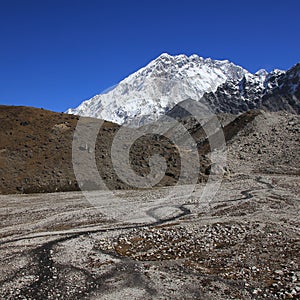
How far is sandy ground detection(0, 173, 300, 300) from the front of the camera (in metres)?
18.5

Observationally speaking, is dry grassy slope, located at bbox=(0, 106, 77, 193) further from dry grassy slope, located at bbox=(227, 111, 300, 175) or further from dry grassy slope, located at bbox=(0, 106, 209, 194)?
dry grassy slope, located at bbox=(227, 111, 300, 175)

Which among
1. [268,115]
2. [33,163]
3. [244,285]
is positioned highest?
[268,115]

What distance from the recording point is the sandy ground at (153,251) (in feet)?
60.7

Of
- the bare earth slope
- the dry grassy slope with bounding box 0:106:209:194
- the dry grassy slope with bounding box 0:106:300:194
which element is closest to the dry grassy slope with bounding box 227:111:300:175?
the dry grassy slope with bounding box 0:106:300:194

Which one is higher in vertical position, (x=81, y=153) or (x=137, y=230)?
(x=81, y=153)

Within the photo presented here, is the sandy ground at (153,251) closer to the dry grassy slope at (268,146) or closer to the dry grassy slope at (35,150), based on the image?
the dry grassy slope at (35,150)

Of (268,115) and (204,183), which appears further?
(268,115)

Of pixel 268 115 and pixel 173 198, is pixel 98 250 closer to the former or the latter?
pixel 173 198

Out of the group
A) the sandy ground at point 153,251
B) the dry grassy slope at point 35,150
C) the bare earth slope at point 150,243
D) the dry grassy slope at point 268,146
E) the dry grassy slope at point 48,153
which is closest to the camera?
the sandy ground at point 153,251

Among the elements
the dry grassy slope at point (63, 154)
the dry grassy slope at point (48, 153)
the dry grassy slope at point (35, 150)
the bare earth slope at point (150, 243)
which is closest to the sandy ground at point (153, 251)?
the bare earth slope at point (150, 243)

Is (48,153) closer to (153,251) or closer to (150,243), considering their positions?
(150,243)

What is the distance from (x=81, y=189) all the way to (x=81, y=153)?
13380mm

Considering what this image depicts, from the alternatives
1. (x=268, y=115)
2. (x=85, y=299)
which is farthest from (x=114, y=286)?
(x=268, y=115)

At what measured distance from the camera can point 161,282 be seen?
1931cm
